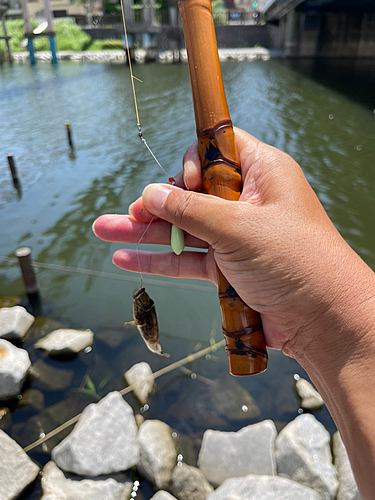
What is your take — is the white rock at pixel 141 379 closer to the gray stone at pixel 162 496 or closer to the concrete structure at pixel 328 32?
the gray stone at pixel 162 496

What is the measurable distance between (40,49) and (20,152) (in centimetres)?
4432

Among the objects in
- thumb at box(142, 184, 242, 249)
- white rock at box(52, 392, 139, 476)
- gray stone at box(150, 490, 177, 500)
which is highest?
thumb at box(142, 184, 242, 249)

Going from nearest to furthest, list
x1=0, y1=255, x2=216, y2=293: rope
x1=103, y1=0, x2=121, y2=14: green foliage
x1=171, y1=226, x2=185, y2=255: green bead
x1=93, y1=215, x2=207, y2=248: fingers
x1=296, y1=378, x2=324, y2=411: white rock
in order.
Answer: x1=171, y1=226, x2=185, y2=255: green bead
x1=93, y1=215, x2=207, y2=248: fingers
x1=296, y1=378, x2=324, y2=411: white rock
x1=0, y1=255, x2=216, y2=293: rope
x1=103, y1=0, x2=121, y2=14: green foliage

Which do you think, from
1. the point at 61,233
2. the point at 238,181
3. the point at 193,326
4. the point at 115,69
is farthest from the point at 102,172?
the point at 115,69

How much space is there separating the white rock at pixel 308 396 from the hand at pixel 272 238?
266 centimetres

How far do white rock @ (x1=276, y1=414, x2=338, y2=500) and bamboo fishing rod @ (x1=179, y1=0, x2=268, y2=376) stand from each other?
214cm

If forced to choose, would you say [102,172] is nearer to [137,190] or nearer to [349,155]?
[137,190]

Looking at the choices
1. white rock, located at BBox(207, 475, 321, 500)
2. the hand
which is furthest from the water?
the hand

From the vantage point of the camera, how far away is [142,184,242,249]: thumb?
6.89 feet

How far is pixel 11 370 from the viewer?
15.7 feet

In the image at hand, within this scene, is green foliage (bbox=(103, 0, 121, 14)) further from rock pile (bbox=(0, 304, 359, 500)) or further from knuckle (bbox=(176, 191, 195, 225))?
knuckle (bbox=(176, 191, 195, 225))

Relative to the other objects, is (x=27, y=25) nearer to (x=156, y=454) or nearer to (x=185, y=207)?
(x=156, y=454)

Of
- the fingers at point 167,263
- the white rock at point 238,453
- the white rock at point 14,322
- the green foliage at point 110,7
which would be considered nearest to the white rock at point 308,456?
the white rock at point 238,453

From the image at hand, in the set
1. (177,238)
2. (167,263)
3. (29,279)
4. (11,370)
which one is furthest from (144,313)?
(29,279)
